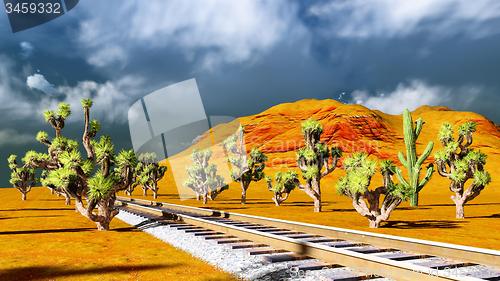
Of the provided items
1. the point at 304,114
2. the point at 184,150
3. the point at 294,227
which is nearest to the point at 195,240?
the point at 294,227

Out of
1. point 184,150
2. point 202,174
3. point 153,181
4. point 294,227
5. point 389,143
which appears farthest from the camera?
point 184,150

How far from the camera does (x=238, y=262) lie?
404 inches

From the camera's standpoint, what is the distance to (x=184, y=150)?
181625 mm

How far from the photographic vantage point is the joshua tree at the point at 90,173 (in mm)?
19328

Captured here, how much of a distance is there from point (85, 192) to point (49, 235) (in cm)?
281

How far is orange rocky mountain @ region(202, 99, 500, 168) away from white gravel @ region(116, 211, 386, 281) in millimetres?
89357

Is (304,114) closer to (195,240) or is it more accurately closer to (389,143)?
(389,143)

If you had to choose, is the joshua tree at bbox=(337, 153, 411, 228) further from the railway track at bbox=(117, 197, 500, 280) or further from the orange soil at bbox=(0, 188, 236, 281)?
the orange soil at bbox=(0, 188, 236, 281)

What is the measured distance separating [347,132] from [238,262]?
375 feet

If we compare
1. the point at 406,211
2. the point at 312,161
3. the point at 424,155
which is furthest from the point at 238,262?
the point at 424,155

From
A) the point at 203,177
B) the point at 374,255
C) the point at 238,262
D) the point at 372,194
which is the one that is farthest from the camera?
the point at 203,177

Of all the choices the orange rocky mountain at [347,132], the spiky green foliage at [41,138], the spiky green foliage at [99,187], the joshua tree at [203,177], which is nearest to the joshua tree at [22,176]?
the joshua tree at [203,177]

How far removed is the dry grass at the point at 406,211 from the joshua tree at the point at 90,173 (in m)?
12.2

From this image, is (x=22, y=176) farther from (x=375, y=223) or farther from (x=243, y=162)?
(x=375, y=223)
